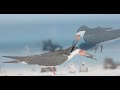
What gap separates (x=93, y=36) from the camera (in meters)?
5.46

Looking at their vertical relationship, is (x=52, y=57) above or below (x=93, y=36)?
below

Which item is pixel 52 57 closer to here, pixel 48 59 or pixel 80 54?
pixel 48 59

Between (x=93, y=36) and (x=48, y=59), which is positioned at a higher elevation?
(x=93, y=36)

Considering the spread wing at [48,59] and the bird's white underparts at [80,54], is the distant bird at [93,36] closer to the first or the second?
the bird's white underparts at [80,54]

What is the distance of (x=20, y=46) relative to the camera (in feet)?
17.9

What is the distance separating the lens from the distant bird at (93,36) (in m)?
5.44

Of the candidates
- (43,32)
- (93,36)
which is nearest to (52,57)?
(43,32)

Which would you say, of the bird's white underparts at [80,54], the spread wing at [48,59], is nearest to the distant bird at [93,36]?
the bird's white underparts at [80,54]

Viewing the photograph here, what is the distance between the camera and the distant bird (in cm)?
544

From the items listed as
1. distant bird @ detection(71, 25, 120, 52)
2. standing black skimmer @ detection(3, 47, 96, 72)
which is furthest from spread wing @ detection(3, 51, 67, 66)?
distant bird @ detection(71, 25, 120, 52)

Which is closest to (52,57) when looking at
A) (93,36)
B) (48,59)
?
(48,59)
